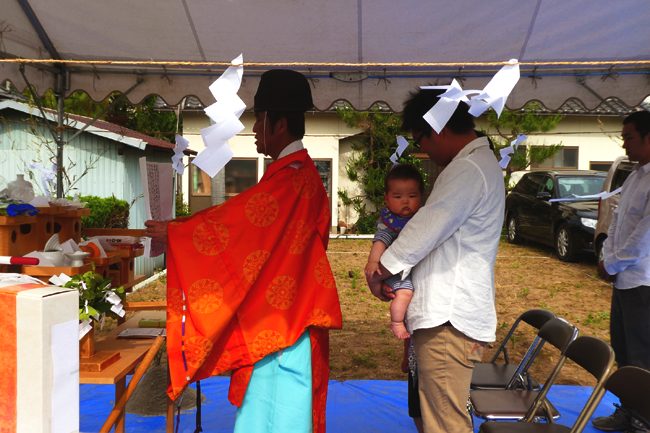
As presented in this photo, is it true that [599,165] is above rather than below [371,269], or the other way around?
above

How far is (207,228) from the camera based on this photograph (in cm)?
174

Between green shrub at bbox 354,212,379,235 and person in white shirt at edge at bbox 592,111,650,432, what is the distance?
9942 mm

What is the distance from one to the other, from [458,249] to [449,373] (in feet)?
1.50

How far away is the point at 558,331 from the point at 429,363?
1118mm

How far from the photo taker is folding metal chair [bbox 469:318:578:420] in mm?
2273

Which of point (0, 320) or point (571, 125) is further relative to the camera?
point (571, 125)

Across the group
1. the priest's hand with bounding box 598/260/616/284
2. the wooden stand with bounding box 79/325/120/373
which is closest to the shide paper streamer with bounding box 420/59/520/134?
the wooden stand with bounding box 79/325/120/373

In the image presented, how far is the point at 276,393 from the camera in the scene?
176 cm

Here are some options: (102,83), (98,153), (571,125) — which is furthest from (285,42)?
(571,125)

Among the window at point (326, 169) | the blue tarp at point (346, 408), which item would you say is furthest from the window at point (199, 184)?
the blue tarp at point (346, 408)

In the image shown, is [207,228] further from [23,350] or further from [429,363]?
[23,350]

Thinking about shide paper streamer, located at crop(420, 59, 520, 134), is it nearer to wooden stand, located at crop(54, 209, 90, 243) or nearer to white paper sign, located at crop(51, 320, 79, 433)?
white paper sign, located at crop(51, 320, 79, 433)

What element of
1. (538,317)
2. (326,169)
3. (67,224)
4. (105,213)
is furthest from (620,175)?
(326,169)

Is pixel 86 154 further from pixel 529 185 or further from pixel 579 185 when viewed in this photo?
pixel 579 185
